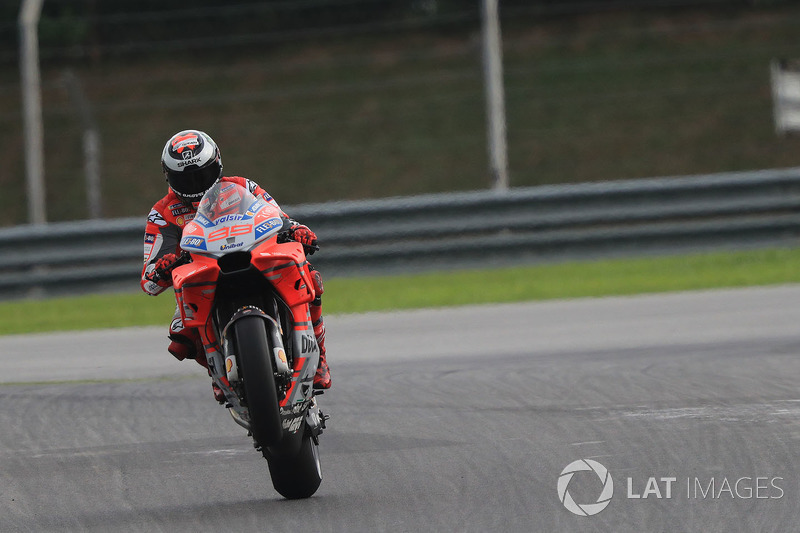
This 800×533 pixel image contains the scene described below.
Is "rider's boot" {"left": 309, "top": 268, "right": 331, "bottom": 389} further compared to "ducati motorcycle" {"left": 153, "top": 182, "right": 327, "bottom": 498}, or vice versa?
"rider's boot" {"left": 309, "top": 268, "right": 331, "bottom": 389}

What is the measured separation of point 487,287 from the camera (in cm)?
1350

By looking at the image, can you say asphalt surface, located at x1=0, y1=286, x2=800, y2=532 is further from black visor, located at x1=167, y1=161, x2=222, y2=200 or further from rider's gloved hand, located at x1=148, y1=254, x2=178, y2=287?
black visor, located at x1=167, y1=161, x2=222, y2=200

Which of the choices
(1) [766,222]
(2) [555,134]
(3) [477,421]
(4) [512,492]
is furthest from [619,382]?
(2) [555,134]

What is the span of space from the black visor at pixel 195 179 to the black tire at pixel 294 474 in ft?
3.73

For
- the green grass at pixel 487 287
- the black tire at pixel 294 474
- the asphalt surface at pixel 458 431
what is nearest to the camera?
the asphalt surface at pixel 458 431

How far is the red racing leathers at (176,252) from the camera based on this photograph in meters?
6.04

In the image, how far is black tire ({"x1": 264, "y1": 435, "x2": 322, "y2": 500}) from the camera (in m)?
5.59

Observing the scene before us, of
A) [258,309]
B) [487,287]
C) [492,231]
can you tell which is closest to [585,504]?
[258,309]

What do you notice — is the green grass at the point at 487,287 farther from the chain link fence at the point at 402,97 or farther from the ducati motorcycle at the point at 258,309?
the chain link fence at the point at 402,97

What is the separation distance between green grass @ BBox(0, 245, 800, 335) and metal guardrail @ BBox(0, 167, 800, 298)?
6.4 inches

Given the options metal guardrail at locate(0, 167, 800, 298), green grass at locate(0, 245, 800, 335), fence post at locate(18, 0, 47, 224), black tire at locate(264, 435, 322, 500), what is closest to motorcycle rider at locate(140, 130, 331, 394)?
black tire at locate(264, 435, 322, 500)

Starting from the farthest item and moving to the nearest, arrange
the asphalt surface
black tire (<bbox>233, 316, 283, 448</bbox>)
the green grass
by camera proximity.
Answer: the green grass, black tire (<bbox>233, 316, 283, 448</bbox>), the asphalt surface

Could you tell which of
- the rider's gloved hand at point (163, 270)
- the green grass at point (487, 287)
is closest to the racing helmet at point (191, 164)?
the rider's gloved hand at point (163, 270)

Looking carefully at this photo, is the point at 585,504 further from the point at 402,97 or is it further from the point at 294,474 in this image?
the point at 402,97
